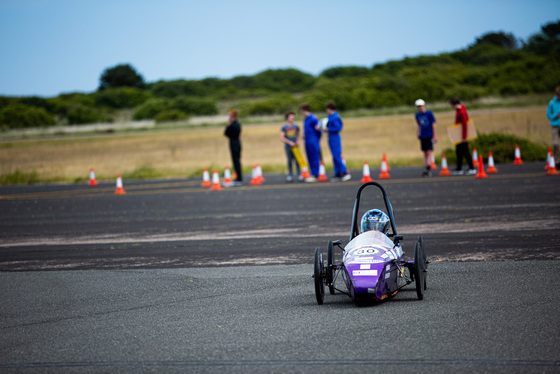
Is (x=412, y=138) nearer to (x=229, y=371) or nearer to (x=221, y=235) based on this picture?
(x=221, y=235)

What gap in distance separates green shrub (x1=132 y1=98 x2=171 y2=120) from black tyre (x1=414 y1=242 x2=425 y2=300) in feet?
307

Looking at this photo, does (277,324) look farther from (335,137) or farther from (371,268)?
(335,137)

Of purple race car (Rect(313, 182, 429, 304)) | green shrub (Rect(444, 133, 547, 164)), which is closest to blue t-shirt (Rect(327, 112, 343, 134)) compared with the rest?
green shrub (Rect(444, 133, 547, 164))

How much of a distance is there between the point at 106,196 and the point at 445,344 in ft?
60.3

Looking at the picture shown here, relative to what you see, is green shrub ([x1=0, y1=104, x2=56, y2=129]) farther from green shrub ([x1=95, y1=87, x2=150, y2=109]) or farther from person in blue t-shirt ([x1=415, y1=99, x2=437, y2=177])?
person in blue t-shirt ([x1=415, y1=99, x2=437, y2=177])

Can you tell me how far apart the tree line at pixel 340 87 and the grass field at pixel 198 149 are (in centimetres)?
1667

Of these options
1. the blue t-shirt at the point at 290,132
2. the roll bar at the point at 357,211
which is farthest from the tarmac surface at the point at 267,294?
the blue t-shirt at the point at 290,132

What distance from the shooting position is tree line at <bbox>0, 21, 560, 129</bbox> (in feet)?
278

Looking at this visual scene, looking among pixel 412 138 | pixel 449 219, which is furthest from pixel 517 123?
pixel 449 219

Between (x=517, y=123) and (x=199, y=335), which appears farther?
(x=517, y=123)

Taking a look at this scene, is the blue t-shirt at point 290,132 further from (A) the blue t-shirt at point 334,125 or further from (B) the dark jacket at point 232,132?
(B) the dark jacket at point 232,132

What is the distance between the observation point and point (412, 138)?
1877 inches

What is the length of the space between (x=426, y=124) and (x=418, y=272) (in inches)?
→ 589

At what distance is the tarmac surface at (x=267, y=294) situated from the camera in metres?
5.67
